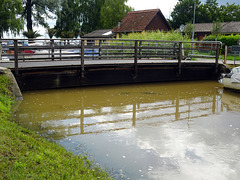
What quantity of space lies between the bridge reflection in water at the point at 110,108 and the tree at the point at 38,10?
32.3 m

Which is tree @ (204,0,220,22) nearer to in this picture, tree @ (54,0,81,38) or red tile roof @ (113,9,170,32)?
red tile roof @ (113,9,170,32)

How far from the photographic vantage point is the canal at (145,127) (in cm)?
538

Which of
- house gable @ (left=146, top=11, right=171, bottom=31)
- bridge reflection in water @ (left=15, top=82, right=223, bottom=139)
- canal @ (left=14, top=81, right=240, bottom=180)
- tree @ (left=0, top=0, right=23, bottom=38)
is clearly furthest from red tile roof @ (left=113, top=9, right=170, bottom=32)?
canal @ (left=14, top=81, right=240, bottom=180)

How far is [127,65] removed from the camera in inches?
566

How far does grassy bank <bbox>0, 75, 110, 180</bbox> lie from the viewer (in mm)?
4168

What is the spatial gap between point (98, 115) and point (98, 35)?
47.6 meters

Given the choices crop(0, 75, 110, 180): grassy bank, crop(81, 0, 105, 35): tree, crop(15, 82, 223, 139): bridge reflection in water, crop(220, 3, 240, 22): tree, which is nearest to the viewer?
crop(0, 75, 110, 180): grassy bank

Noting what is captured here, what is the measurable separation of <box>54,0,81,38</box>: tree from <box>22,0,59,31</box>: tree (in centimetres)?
1265

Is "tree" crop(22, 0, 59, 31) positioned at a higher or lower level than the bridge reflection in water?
higher

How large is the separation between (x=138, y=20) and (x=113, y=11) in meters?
12.3

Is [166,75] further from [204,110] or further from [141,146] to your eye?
[141,146]

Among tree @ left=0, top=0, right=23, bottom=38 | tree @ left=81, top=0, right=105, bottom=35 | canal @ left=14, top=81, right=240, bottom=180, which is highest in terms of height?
tree @ left=81, top=0, right=105, bottom=35

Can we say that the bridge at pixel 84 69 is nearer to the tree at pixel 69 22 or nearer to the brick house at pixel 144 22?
the brick house at pixel 144 22

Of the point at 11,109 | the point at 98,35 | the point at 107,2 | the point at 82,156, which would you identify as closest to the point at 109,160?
the point at 82,156
